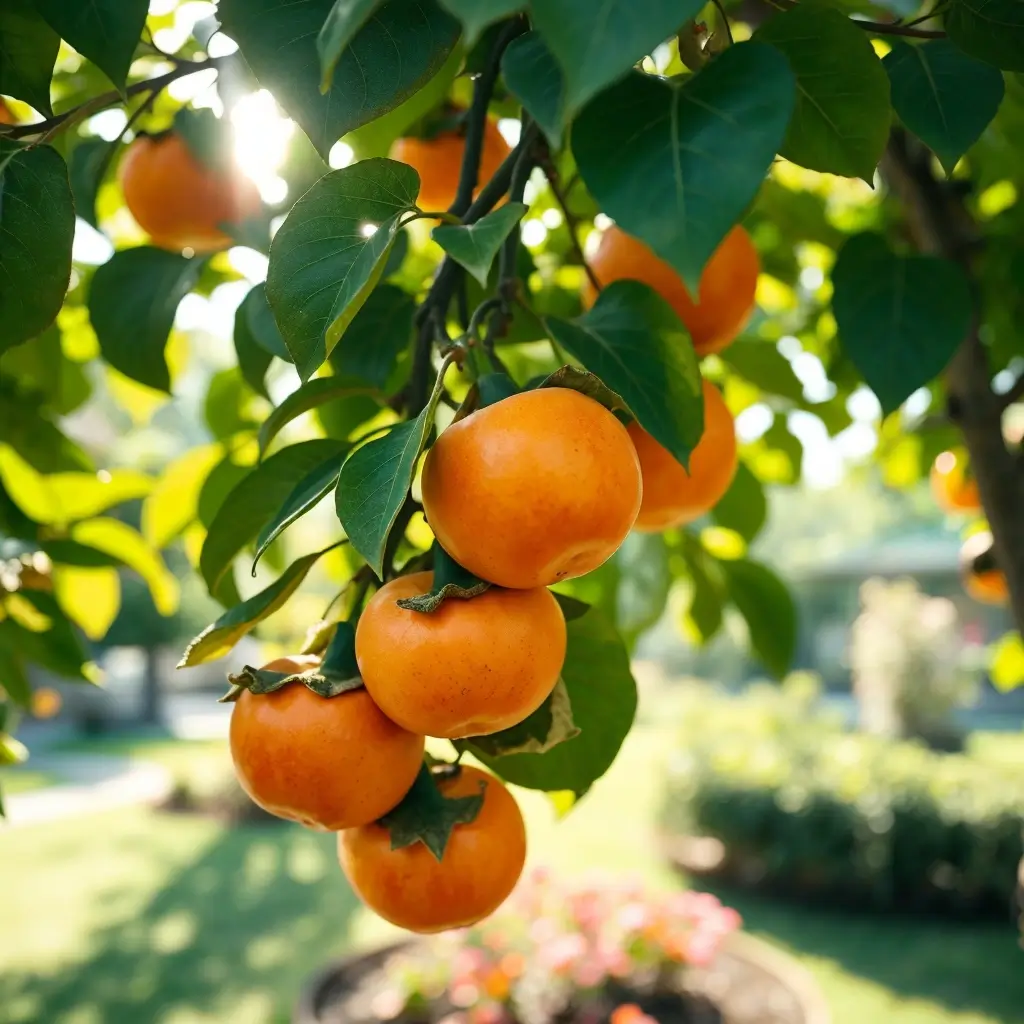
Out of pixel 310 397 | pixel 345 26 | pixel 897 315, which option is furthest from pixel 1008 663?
pixel 345 26

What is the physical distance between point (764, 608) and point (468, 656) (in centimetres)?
83

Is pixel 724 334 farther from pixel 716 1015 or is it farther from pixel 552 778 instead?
pixel 716 1015

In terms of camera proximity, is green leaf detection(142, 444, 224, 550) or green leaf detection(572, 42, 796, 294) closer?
green leaf detection(572, 42, 796, 294)

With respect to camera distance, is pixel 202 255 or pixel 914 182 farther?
pixel 914 182

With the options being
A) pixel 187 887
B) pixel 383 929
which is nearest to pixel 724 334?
pixel 383 929

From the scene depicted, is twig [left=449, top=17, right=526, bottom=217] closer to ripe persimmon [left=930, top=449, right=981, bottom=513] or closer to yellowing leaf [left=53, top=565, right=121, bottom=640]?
yellowing leaf [left=53, top=565, right=121, bottom=640]

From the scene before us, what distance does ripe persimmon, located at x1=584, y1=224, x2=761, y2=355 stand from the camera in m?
0.74

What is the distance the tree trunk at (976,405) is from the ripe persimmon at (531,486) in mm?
897

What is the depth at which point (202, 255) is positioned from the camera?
2.97 ft

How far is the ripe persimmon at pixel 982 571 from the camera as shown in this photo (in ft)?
5.02

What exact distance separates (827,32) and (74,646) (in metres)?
0.98

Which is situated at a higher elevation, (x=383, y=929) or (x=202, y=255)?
(x=202, y=255)

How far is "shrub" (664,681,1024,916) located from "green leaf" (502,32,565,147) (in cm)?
512

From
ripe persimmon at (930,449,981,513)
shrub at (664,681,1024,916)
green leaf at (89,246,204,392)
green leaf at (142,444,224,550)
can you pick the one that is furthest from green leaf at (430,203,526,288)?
shrub at (664,681,1024,916)
